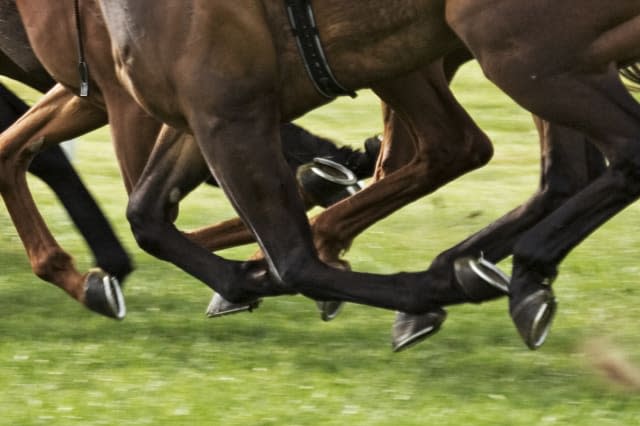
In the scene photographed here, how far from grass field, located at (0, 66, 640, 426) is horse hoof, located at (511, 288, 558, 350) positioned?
206mm

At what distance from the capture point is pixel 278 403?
524 centimetres

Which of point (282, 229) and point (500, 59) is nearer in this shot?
point (500, 59)

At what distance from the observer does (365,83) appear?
17.0 feet

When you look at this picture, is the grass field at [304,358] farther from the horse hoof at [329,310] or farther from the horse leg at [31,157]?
the horse leg at [31,157]

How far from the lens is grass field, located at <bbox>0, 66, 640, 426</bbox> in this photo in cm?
514

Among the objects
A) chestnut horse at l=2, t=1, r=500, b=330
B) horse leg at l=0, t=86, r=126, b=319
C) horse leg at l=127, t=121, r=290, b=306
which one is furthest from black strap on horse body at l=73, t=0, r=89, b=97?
horse leg at l=0, t=86, r=126, b=319

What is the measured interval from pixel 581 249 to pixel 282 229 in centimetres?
290

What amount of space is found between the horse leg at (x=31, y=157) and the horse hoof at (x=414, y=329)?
1.27 meters

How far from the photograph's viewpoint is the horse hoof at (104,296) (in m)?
6.38

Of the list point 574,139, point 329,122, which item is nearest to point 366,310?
point 574,139

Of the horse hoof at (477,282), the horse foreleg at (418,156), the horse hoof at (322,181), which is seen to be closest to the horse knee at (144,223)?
the horse foreleg at (418,156)

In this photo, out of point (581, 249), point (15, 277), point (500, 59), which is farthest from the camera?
point (581, 249)

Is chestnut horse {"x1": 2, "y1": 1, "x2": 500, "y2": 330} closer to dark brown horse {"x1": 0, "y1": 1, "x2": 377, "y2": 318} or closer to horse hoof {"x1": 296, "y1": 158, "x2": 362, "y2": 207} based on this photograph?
dark brown horse {"x1": 0, "y1": 1, "x2": 377, "y2": 318}

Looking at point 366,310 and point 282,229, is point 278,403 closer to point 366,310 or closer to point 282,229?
point 282,229
